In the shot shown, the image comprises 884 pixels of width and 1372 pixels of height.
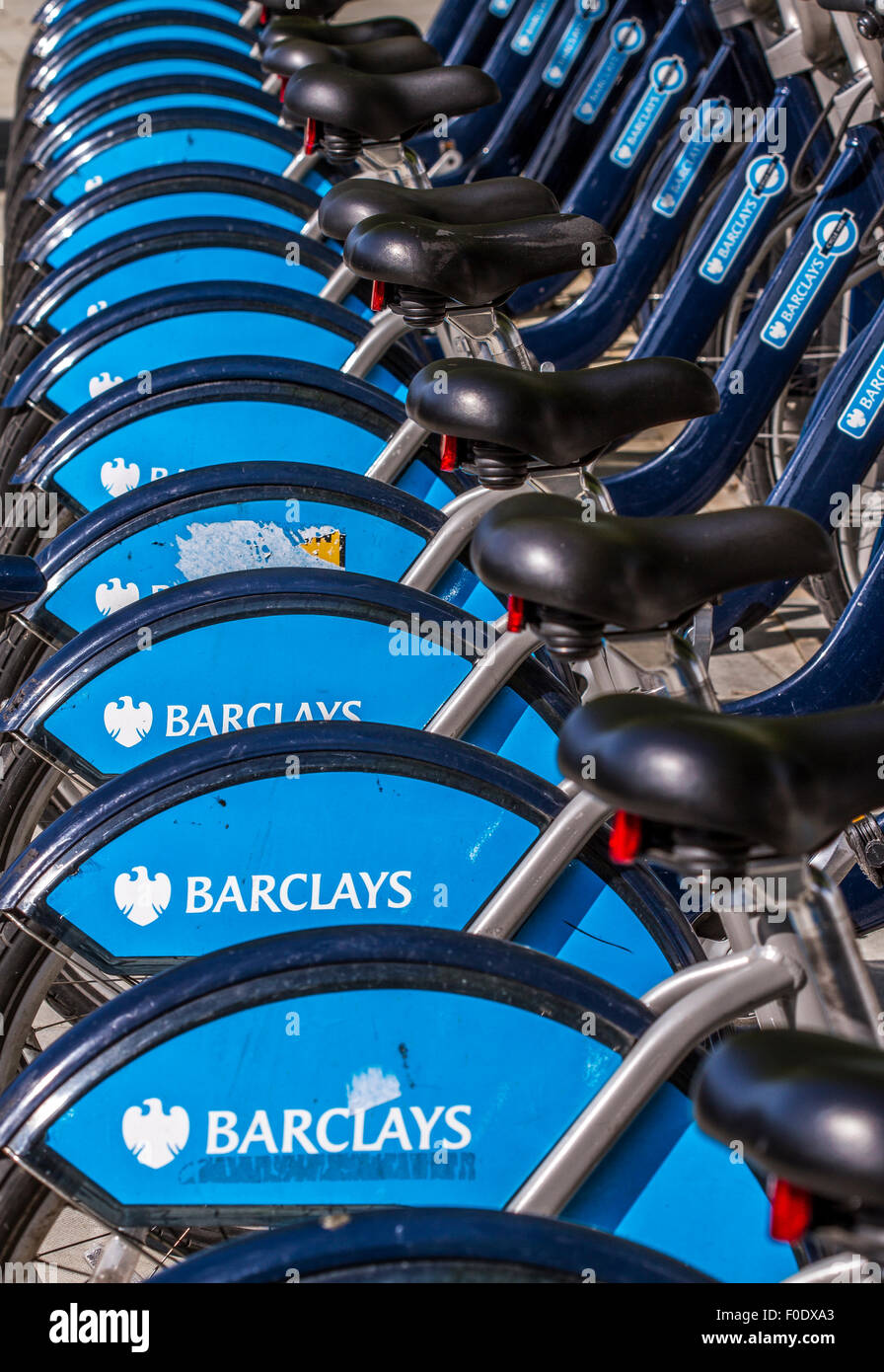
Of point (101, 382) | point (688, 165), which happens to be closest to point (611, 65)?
point (688, 165)

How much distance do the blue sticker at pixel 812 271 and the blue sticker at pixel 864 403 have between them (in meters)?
0.41

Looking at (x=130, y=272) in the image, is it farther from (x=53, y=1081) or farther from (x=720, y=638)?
(x=53, y=1081)

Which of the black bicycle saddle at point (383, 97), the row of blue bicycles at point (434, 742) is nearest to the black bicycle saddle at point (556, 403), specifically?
the row of blue bicycles at point (434, 742)

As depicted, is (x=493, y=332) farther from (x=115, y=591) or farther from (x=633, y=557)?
(x=633, y=557)

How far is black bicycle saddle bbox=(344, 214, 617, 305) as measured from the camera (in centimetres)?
226

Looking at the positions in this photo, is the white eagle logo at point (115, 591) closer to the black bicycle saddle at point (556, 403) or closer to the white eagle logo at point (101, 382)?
the white eagle logo at point (101, 382)

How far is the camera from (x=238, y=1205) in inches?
65.1

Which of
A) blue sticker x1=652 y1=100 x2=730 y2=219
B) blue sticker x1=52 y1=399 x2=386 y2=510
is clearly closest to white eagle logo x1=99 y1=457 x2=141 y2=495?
blue sticker x1=52 y1=399 x2=386 y2=510

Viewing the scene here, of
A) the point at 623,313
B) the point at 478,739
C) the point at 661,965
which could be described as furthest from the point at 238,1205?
the point at 623,313

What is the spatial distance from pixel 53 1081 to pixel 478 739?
910 millimetres

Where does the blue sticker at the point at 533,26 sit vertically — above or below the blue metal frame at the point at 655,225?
above

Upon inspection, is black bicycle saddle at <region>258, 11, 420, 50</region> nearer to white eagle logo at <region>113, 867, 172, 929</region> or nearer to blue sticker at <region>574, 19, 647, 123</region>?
blue sticker at <region>574, 19, 647, 123</region>

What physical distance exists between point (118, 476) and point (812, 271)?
1.32 m

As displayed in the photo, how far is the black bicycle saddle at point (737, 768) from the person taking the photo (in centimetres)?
111
